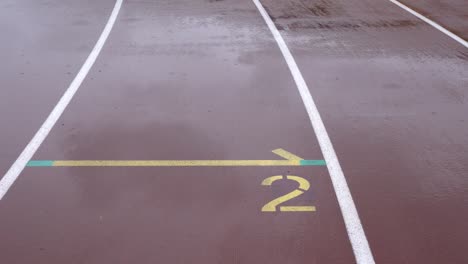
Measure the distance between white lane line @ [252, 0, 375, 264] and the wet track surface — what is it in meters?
0.07

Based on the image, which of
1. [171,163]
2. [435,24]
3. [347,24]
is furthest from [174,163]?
[435,24]

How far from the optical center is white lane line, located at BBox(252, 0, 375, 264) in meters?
4.70

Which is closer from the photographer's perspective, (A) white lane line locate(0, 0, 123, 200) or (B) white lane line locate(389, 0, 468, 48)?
(A) white lane line locate(0, 0, 123, 200)

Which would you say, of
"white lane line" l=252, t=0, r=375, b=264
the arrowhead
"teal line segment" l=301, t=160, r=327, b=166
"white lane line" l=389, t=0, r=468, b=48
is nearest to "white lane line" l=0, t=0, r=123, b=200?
the arrowhead

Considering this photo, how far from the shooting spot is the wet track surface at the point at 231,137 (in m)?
4.84

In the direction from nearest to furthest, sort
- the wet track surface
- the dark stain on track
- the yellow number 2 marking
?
the wet track surface → the yellow number 2 marking → the dark stain on track

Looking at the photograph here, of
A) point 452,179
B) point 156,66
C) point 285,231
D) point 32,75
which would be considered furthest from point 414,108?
point 32,75

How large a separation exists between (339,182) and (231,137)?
184 cm

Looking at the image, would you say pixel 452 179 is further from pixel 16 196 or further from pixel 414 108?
pixel 16 196

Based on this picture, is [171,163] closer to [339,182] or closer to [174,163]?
[174,163]

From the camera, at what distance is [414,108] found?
7.65 meters

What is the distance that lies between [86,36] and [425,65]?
26.3 ft

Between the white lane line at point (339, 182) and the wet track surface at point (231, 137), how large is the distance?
0.07m

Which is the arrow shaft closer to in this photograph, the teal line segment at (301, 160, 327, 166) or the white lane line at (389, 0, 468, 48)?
the teal line segment at (301, 160, 327, 166)
